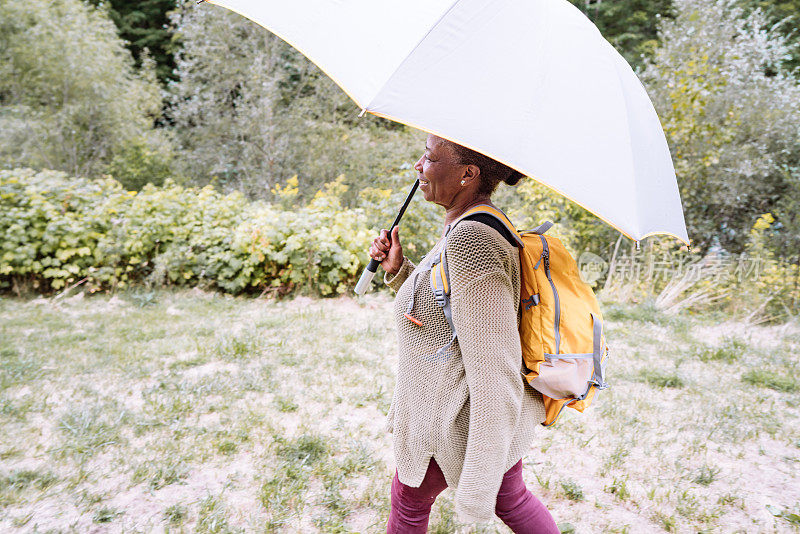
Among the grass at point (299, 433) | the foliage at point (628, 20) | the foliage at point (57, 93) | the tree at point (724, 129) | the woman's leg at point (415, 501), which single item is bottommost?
the foliage at point (57, 93)

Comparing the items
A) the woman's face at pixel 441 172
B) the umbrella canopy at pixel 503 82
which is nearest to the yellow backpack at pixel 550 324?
the woman's face at pixel 441 172

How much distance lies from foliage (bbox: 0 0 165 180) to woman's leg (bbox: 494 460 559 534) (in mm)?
11040

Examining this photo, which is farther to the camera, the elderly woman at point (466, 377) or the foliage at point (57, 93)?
the foliage at point (57, 93)

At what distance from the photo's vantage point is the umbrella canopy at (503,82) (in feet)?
3.84

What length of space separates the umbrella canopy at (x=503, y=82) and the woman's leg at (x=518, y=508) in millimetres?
793

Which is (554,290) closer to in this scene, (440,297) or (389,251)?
(440,297)

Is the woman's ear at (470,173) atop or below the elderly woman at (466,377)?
atop

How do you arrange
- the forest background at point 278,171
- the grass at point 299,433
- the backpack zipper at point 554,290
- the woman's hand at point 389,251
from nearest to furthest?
1. the backpack zipper at point 554,290
2. the woman's hand at point 389,251
3. the grass at point 299,433
4. the forest background at point 278,171

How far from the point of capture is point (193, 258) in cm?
590

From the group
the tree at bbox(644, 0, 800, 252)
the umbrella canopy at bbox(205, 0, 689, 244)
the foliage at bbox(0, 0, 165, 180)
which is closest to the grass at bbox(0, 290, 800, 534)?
the umbrella canopy at bbox(205, 0, 689, 244)

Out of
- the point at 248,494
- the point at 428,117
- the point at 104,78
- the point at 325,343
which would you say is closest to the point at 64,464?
the point at 248,494

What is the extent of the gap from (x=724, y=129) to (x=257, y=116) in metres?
7.55

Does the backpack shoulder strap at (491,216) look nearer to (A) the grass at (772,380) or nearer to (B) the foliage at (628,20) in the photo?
(A) the grass at (772,380)

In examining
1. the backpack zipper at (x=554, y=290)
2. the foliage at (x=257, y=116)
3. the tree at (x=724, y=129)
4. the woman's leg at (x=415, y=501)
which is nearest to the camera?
the backpack zipper at (x=554, y=290)
